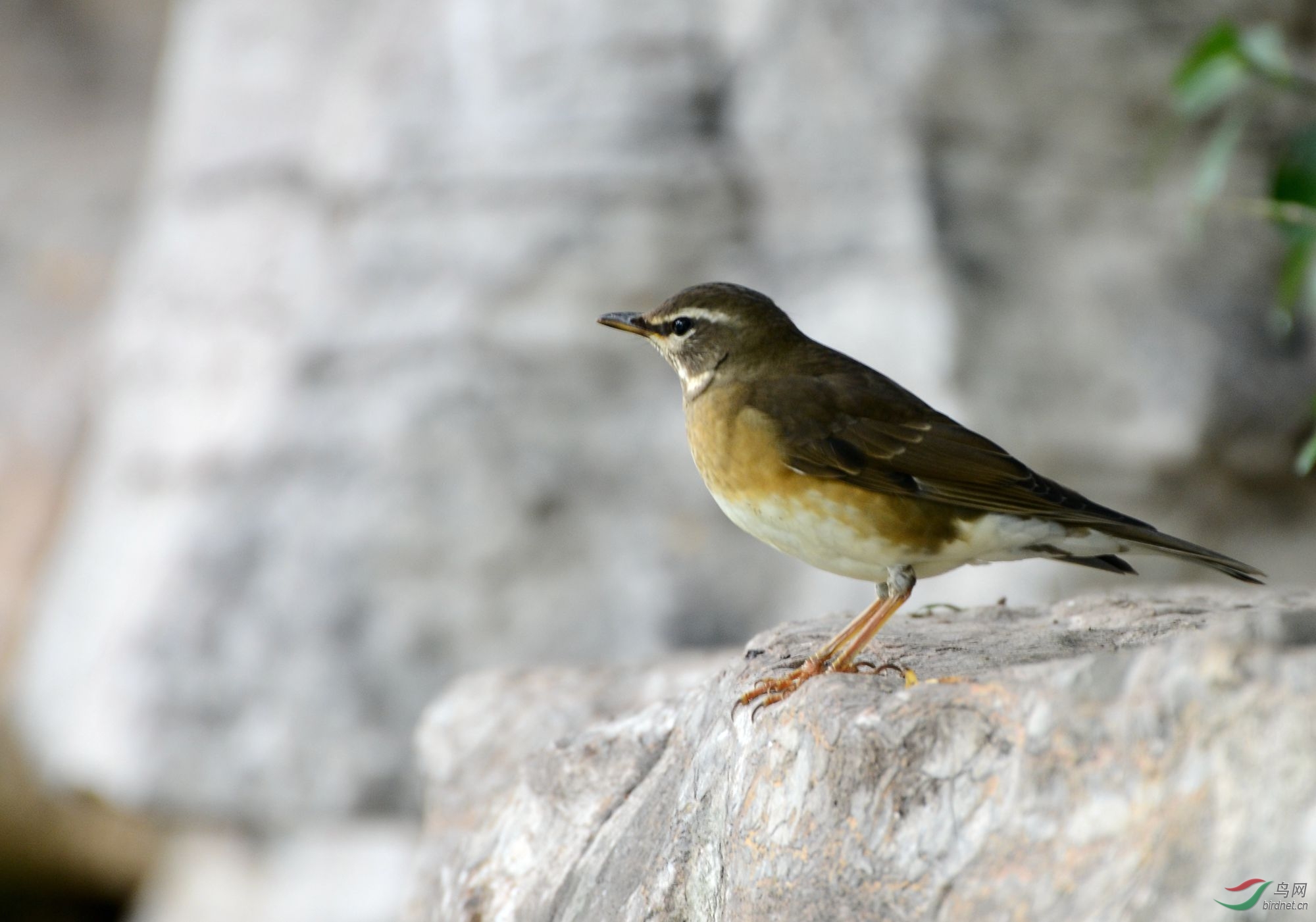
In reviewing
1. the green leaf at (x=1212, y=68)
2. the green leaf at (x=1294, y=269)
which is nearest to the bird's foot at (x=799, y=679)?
the green leaf at (x=1294, y=269)

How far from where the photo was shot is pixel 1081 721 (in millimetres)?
2553

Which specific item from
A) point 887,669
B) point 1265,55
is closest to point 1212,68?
point 1265,55

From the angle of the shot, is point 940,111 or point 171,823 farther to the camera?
point 171,823

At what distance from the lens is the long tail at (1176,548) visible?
12.8ft

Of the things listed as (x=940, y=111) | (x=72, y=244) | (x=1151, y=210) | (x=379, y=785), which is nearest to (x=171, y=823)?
(x=379, y=785)

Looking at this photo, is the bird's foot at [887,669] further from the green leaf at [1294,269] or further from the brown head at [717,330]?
the green leaf at [1294,269]

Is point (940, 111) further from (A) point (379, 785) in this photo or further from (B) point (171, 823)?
(B) point (171, 823)

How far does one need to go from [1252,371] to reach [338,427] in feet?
19.3

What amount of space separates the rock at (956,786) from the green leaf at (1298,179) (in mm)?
1776

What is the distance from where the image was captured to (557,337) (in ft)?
28.9

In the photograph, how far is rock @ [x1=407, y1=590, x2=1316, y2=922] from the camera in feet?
7.63

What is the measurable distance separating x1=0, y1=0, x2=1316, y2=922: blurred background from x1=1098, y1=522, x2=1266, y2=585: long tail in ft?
12.8

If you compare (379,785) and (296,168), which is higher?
(296,168)

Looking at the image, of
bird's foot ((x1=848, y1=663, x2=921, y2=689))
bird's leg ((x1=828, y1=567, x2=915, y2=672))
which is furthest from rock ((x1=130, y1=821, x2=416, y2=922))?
bird's foot ((x1=848, y1=663, x2=921, y2=689))
